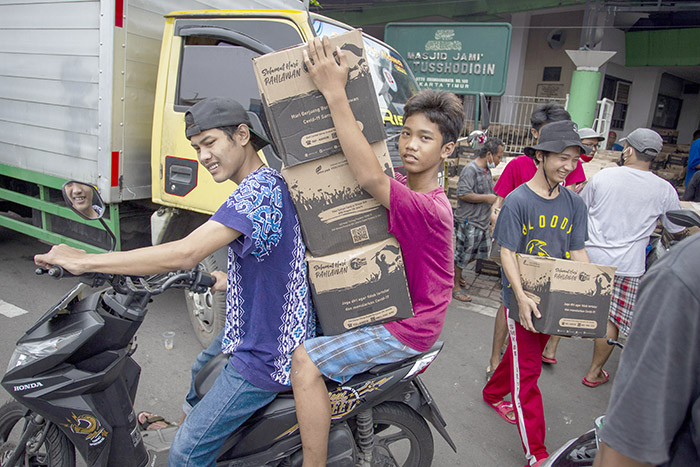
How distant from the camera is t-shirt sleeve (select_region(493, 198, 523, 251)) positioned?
2721mm

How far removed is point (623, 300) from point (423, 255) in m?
2.35

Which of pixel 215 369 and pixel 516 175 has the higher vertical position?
pixel 516 175

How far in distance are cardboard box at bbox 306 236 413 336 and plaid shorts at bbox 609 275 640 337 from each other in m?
2.31

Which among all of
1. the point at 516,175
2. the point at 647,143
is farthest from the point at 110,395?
the point at 647,143

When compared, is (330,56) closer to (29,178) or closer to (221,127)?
(221,127)

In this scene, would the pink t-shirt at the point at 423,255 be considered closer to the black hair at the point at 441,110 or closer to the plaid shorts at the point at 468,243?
the black hair at the point at 441,110

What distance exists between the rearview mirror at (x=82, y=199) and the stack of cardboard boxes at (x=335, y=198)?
0.75 m

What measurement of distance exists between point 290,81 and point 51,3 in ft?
11.6

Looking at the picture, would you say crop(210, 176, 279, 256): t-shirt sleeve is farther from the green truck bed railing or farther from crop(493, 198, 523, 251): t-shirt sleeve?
the green truck bed railing

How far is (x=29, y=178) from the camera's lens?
4438 millimetres

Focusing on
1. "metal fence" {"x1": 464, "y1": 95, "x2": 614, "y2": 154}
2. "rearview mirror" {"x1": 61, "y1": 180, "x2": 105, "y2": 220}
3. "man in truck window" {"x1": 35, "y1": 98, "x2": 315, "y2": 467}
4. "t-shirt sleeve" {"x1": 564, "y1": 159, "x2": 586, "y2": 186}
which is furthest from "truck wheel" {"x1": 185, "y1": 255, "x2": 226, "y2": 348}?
"metal fence" {"x1": 464, "y1": 95, "x2": 614, "y2": 154}

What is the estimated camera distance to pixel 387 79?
4039mm

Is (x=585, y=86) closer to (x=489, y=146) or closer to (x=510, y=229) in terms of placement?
(x=489, y=146)

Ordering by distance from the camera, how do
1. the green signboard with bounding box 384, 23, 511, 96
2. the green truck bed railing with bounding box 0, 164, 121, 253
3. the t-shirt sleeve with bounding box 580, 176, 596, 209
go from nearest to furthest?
1. the t-shirt sleeve with bounding box 580, 176, 596, 209
2. the green truck bed railing with bounding box 0, 164, 121, 253
3. the green signboard with bounding box 384, 23, 511, 96
